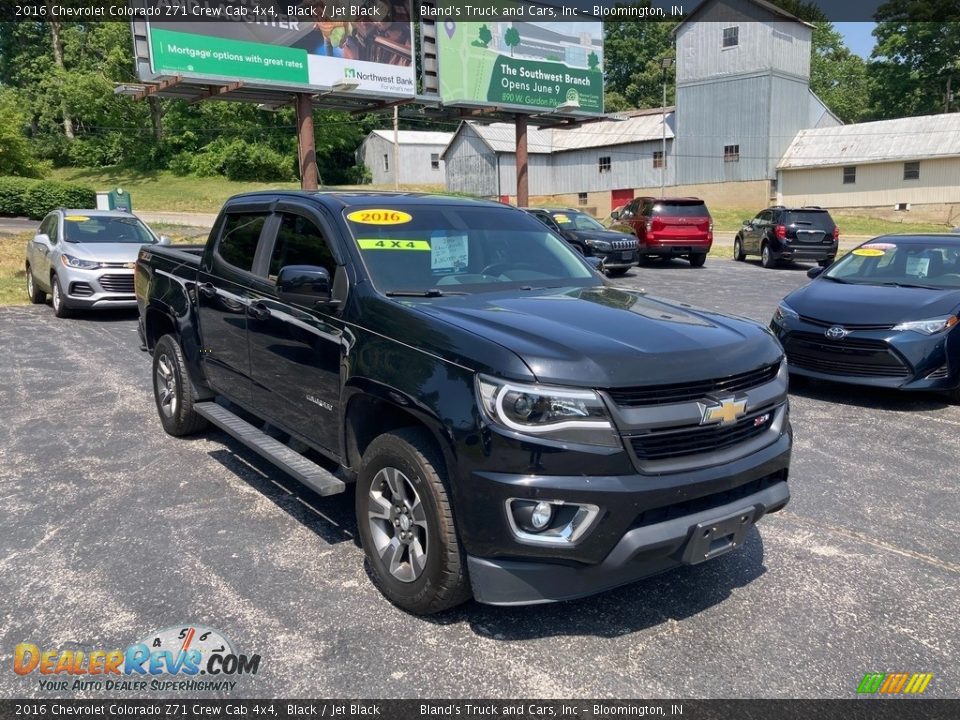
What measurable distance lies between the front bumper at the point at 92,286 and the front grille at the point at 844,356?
9.76 metres

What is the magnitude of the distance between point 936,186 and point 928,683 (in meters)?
43.2

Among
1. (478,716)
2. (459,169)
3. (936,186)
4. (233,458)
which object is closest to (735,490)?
(478,716)

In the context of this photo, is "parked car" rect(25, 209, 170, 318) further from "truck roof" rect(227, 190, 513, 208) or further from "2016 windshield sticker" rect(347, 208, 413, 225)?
"2016 windshield sticker" rect(347, 208, 413, 225)

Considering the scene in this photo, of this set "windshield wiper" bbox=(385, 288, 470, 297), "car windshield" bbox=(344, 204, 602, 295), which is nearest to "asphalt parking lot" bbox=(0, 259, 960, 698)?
"windshield wiper" bbox=(385, 288, 470, 297)

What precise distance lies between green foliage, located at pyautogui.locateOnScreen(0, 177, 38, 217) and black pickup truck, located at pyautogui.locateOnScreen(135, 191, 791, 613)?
34.8 meters

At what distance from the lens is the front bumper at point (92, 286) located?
1189 centimetres

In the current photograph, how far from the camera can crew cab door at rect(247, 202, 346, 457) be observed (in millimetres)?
3971

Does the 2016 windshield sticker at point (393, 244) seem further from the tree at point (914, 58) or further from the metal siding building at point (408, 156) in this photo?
the tree at point (914, 58)

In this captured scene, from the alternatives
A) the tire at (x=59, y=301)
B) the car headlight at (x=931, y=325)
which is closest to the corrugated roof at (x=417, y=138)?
the tire at (x=59, y=301)

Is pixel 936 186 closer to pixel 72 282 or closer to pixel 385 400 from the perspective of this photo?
pixel 72 282

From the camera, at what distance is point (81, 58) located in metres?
63.5

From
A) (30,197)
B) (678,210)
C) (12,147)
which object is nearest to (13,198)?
(30,197)

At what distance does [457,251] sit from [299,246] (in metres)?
0.96

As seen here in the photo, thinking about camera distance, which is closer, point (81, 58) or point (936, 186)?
point (936, 186)
